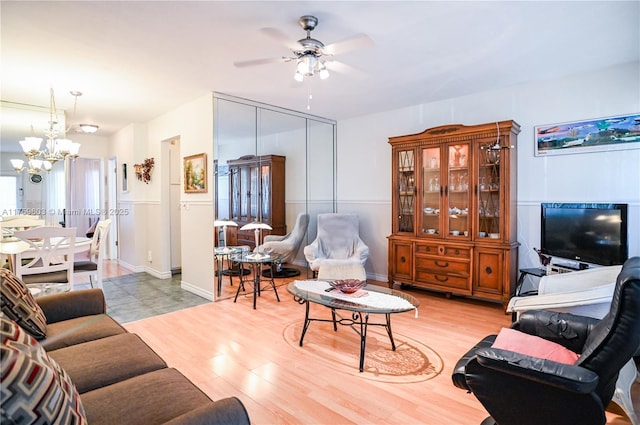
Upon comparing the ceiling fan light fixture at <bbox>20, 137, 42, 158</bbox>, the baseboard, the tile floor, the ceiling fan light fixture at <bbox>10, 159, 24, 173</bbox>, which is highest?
the ceiling fan light fixture at <bbox>20, 137, 42, 158</bbox>

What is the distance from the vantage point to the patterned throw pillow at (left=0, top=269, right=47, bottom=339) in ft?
5.59

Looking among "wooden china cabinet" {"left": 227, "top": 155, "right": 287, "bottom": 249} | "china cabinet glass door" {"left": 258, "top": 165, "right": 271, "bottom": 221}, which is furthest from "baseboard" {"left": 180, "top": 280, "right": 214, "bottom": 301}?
"china cabinet glass door" {"left": 258, "top": 165, "right": 271, "bottom": 221}

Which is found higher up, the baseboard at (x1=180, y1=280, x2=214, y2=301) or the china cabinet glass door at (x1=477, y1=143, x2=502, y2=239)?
the china cabinet glass door at (x1=477, y1=143, x2=502, y2=239)

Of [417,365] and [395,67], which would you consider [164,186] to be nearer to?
[395,67]

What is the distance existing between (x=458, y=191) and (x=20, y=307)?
4.02m

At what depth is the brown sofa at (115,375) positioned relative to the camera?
1.15 m

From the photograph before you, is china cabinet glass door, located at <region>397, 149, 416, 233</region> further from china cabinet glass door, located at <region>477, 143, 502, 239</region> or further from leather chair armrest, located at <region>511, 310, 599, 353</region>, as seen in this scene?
leather chair armrest, located at <region>511, 310, 599, 353</region>

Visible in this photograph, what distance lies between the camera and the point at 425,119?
4621 millimetres

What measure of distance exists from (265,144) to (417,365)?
331 cm

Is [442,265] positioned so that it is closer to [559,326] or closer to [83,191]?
[559,326]

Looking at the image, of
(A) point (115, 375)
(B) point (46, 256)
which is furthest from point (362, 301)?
(B) point (46, 256)

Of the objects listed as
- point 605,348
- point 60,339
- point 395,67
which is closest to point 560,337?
point 605,348

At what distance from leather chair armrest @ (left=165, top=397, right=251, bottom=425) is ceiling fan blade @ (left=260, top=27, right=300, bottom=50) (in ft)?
7.08

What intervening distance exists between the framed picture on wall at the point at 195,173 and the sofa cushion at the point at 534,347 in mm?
3482
